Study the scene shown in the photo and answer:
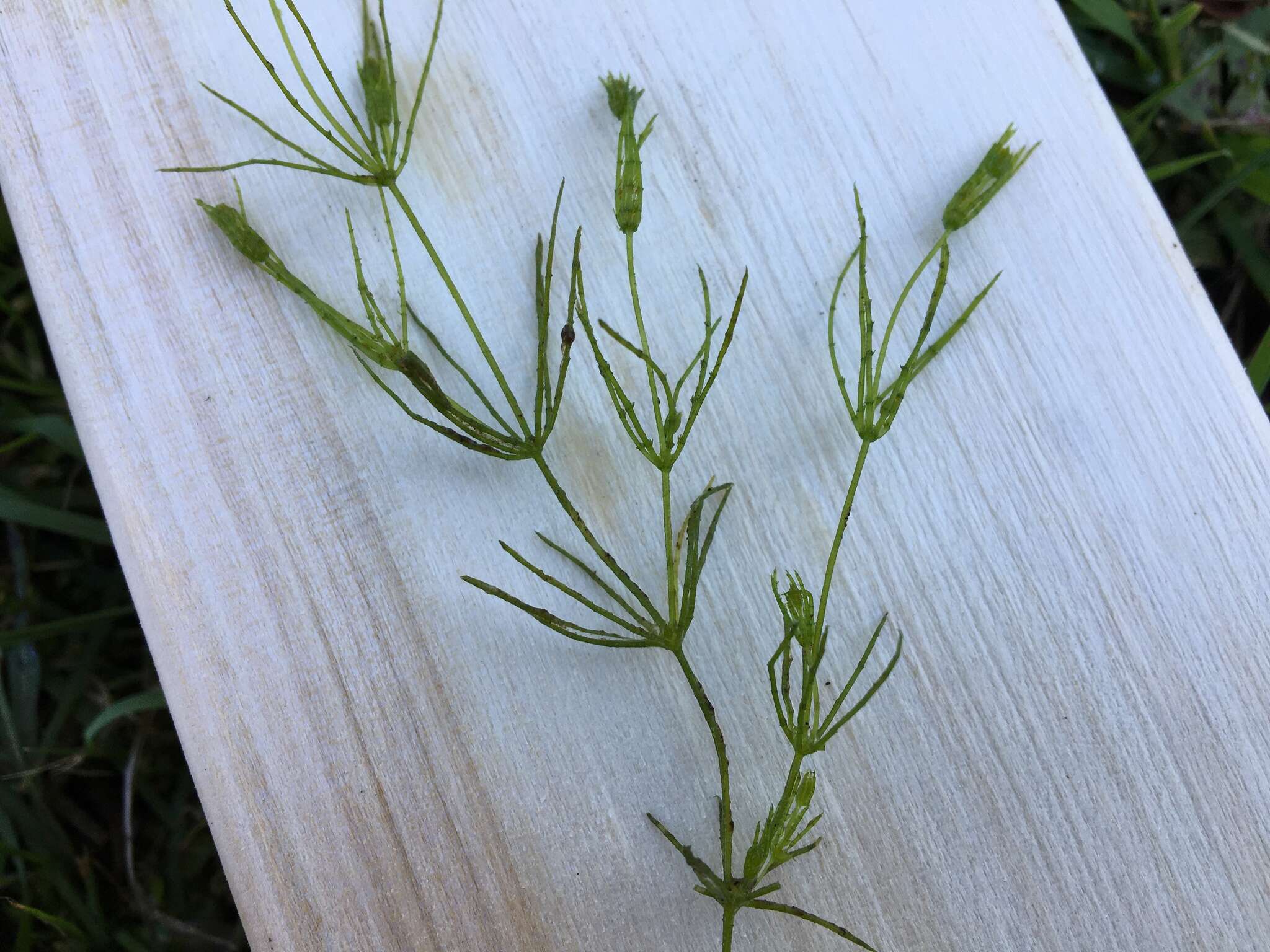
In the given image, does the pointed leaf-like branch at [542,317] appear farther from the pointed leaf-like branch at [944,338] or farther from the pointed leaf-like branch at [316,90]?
the pointed leaf-like branch at [944,338]

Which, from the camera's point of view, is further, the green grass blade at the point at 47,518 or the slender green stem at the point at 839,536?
the green grass blade at the point at 47,518

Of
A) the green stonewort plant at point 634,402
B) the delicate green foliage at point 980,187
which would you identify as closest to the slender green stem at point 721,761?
the green stonewort plant at point 634,402

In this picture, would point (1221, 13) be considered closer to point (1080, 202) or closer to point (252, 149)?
point (1080, 202)

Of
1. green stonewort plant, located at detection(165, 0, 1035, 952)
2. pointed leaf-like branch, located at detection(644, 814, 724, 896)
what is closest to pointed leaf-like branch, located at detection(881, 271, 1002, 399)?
green stonewort plant, located at detection(165, 0, 1035, 952)

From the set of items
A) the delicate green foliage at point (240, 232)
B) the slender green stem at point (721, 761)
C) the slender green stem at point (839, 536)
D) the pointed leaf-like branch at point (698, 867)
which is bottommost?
the pointed leaf-like branch at point (698, 867)

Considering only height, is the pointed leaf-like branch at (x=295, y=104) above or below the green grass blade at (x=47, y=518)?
above

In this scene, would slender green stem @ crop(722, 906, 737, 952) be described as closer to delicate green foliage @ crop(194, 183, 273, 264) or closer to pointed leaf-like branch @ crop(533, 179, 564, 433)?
pointed leaf-like branch @ crop(533, 179, 564, 433)

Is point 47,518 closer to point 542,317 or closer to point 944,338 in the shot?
point 542,317
